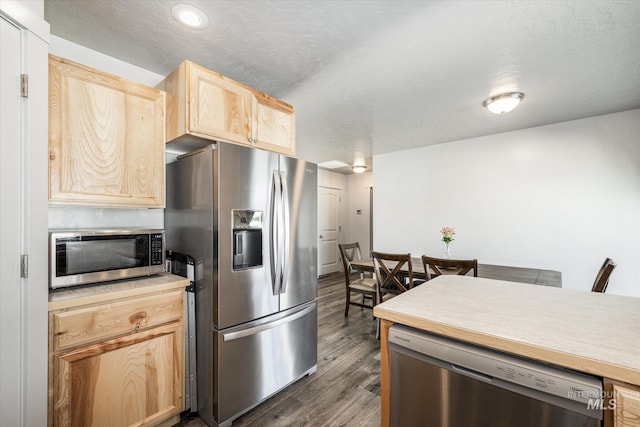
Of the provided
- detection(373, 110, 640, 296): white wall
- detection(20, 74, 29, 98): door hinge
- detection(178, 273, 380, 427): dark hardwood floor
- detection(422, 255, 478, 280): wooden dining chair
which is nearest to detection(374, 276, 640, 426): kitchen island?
detection(178, 273, 380, 427): dark hardwood floor

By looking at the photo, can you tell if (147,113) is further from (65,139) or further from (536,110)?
(536,110)

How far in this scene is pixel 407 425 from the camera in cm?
109

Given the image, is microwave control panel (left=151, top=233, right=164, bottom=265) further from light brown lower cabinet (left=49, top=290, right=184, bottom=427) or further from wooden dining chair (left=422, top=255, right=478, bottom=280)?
wooden dining chair (left=422, top=255, right=478, bottom=280)

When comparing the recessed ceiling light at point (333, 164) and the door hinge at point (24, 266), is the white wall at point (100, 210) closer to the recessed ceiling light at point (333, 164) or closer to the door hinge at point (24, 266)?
the door hinge at point (24, 266)

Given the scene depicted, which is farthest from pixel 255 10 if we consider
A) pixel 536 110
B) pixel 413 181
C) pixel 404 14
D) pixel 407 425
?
pixel 413 181

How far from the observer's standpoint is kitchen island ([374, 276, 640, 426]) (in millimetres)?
728

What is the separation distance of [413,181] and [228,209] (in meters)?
3.54

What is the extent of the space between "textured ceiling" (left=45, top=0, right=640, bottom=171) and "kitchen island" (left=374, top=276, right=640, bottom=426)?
59.6 inches

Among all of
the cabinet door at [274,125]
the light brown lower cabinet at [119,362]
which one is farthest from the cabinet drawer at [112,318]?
the cabinet door at [274,125]

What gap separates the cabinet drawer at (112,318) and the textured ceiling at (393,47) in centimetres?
159

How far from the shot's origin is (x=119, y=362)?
1.43m

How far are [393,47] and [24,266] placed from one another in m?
2.27

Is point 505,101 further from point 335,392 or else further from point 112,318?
point 112,318

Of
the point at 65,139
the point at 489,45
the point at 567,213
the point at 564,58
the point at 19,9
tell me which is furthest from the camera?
the point at 567,213
